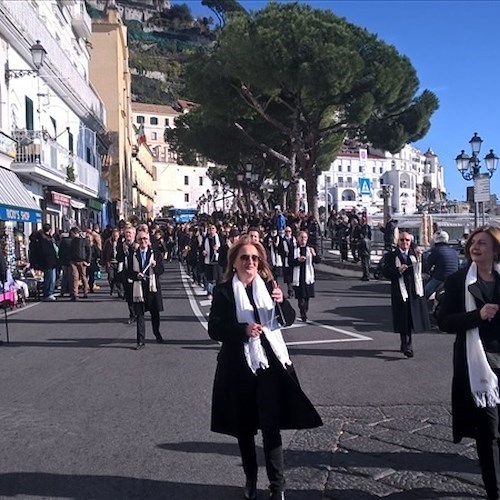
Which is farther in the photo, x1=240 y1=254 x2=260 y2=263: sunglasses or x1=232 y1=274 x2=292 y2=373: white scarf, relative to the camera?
x1=240 y1=254 x2=260 y2=263: sunglasses

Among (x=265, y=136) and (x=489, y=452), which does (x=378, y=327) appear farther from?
(x=265, y=136)

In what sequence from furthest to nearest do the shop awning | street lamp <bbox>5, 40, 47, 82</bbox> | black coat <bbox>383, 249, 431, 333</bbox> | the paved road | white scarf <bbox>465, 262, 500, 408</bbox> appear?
street lamp <bbox>5, 40, 47, 82</bbox>
the shop awning
black coat <bbox>383, 249, 431, 333</bbox>
the paved road
white scarf <bbox>465, 262, 500, 408</bbox>

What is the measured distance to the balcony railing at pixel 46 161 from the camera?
23781mm

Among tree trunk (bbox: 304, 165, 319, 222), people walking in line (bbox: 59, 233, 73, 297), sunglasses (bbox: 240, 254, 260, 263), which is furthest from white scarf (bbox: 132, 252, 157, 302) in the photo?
tree trunk (bbox: 304, 165, 319, 222)

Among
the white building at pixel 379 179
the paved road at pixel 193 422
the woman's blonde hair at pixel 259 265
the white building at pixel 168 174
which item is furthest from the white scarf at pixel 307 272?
the white building at pixel 168 174

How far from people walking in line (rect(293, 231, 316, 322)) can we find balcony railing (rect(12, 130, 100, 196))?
45.5 ft

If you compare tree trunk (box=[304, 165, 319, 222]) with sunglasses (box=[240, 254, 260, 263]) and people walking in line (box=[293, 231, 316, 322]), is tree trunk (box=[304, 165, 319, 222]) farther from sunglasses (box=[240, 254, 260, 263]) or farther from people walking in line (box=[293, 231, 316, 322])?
sunglasses (box=[240, 254, 260, 263])

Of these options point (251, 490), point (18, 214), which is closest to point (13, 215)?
point (18, 214)

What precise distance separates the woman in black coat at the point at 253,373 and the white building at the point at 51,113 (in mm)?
15605

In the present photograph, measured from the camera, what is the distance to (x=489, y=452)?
413cm

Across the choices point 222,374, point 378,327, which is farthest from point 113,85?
point 222,374

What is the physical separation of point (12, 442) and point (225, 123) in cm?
2982

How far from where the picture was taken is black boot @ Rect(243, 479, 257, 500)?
4398 mm

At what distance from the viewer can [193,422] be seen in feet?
20.6
